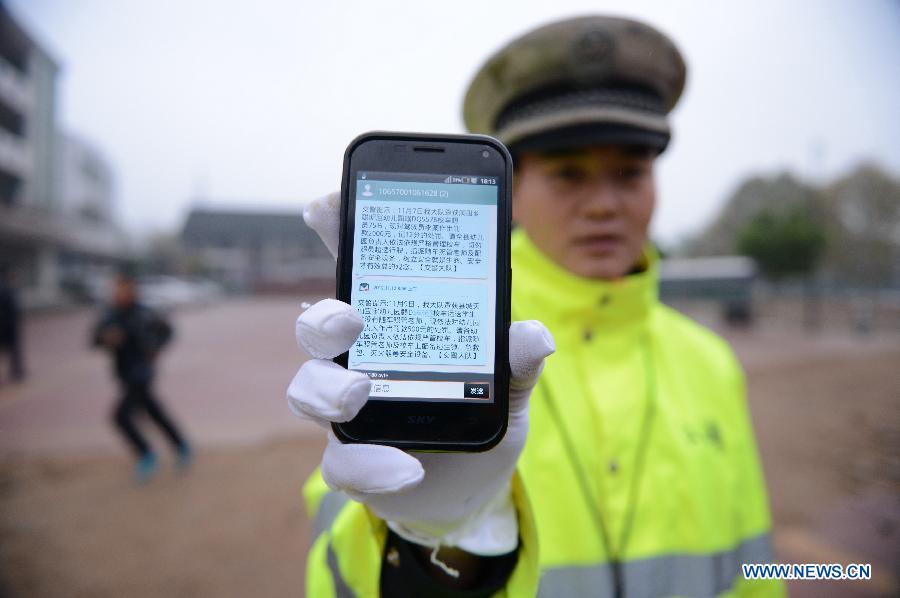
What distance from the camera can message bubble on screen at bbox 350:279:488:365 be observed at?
86 cm

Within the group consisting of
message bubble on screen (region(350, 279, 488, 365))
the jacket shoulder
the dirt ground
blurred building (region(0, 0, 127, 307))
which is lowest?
the dirt ground

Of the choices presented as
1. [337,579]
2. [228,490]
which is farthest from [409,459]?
[228,490]

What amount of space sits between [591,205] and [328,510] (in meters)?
0.96

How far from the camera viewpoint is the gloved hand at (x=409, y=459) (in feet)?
2.51

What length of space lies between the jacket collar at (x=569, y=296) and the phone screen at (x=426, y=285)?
0.37 metres

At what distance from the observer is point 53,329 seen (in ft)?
49.0

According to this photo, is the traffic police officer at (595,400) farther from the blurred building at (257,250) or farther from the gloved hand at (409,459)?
the blurred building at (257,250)

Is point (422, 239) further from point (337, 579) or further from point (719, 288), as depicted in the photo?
point (719, 288)

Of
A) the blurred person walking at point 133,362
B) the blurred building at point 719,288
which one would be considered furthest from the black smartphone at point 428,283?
the blurred building at point 719,288

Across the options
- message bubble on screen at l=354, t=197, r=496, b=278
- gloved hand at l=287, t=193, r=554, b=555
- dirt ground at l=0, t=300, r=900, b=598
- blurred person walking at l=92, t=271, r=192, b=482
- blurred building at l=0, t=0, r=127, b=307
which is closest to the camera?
gloved hand at l=287, t=193, r=554, b=555

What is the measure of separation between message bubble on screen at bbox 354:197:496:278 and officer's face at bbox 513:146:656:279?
0.41 meters

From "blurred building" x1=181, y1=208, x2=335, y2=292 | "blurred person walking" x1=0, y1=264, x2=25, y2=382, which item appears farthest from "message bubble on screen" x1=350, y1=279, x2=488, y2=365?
"blurred person walking" x1=0, y1=264, x2=25, y2=382

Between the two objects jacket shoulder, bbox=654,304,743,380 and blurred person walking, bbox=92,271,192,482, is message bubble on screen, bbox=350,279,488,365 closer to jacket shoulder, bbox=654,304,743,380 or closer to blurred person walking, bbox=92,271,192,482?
jacket shoulder, bbox=654,304,743,380

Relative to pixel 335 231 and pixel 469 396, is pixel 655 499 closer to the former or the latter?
pixel 469 396
